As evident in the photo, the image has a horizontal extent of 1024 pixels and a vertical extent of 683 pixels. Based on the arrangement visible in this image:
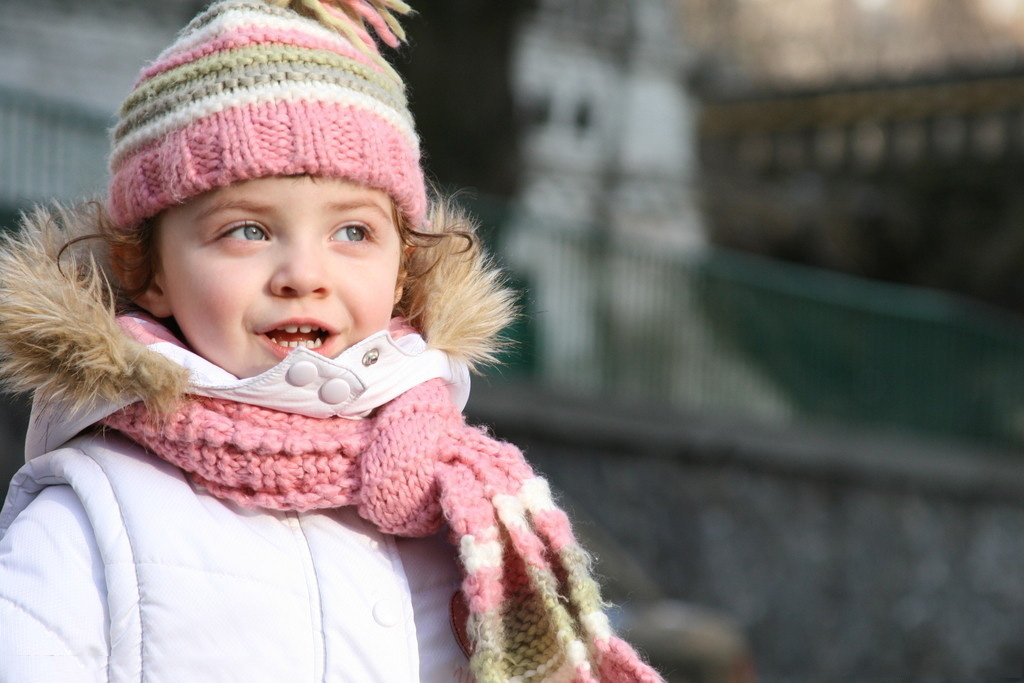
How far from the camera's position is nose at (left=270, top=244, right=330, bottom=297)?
6.32 ft

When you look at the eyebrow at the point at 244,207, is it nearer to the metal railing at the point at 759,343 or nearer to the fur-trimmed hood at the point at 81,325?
the fur-trimmed hood at the point at 81,325

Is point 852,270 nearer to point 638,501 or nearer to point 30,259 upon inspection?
point 638,501

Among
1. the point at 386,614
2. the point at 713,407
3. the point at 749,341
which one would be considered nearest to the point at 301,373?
the point at 386,614

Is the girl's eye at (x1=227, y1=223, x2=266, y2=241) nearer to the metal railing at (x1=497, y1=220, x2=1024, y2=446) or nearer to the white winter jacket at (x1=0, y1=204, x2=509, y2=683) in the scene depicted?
the white winter jacket at (x1=0, y1=204, x2=509, y2=683)

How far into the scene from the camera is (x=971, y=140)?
15.1 m

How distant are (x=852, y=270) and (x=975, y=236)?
1.48 meters

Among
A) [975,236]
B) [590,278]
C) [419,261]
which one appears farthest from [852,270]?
[419,261]

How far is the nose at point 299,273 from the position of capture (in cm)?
193

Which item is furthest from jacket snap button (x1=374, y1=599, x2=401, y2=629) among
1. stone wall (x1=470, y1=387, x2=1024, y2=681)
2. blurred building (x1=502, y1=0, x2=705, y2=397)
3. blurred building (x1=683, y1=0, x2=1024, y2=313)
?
blurred building (x1=683, y1=0, x2=1024, y2=313)

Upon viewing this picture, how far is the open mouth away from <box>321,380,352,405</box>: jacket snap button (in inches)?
3.3

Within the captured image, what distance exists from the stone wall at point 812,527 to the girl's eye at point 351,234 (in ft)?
18.4

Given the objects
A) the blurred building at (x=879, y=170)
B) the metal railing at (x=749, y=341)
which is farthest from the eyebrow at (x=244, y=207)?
the blurred building at (x=879, y=170)

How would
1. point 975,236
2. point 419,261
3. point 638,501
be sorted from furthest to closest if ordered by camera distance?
1. point 975,236
2. point 638,501
3. point 419,261

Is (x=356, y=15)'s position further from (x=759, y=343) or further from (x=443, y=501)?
(x=759, y=343)
